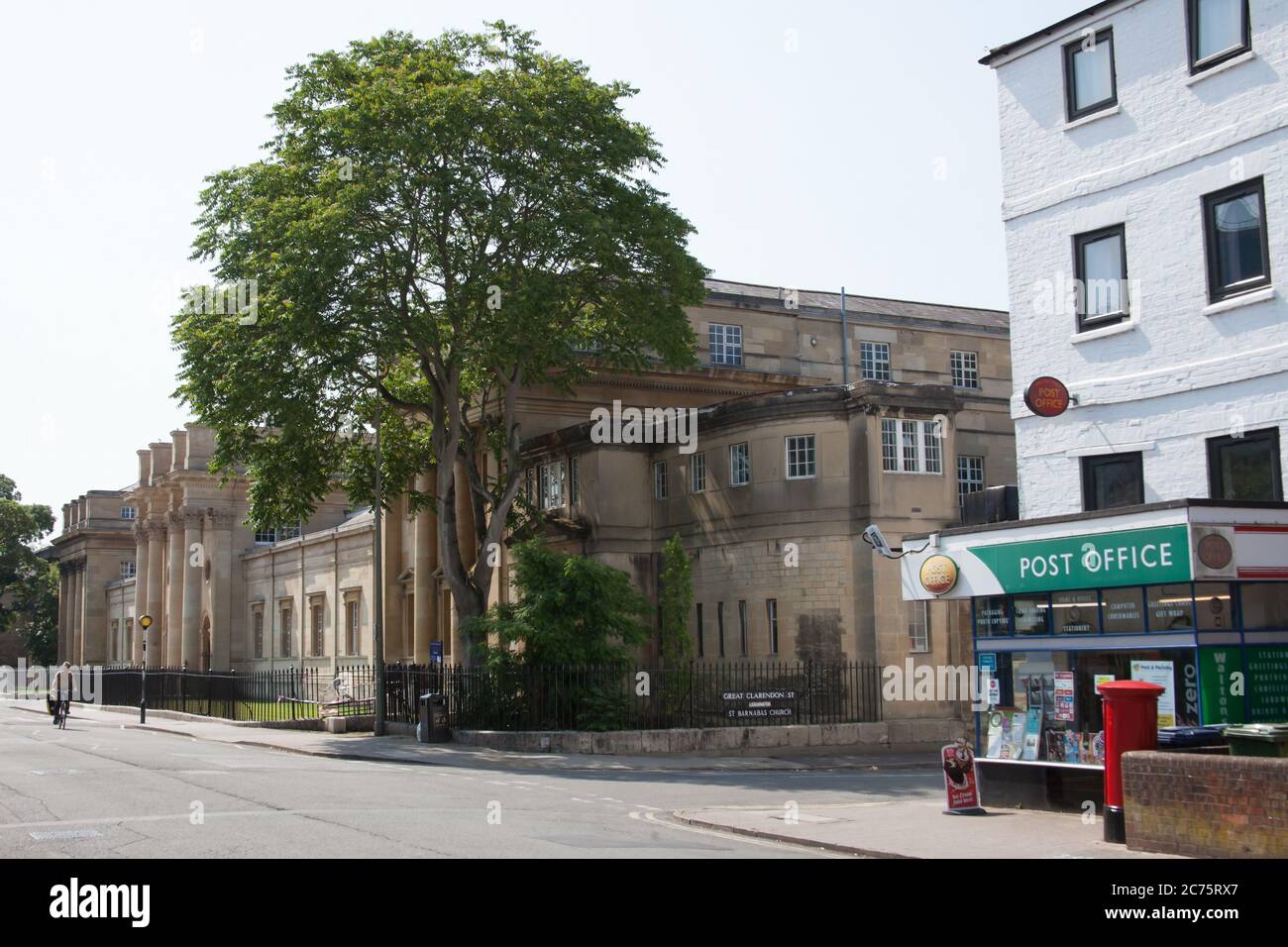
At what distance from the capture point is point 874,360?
163ft

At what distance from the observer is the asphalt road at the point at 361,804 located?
12.8 m

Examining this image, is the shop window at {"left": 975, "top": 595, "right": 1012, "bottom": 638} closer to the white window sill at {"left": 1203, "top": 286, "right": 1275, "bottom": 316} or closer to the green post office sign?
the green post office sign

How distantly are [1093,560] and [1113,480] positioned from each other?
8.26 feet

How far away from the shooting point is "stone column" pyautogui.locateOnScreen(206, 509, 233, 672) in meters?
74.9

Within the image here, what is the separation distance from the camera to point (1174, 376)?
17.2m

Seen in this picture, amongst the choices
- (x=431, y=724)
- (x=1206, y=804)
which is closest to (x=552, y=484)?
(x=431, y=724)

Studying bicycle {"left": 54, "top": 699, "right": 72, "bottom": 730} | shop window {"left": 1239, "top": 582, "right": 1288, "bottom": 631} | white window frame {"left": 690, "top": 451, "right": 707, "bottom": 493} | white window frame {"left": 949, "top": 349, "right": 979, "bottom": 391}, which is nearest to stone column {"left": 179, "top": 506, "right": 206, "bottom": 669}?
bicycle {"left": 54, "top": 699, "right": 72, "bottom": 730}

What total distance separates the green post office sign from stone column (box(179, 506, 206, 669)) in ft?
215

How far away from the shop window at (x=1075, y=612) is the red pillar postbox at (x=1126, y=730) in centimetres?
291

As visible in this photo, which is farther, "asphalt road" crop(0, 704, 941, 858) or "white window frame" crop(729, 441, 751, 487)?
"white window frame" crop(729, 441, 751, 487)

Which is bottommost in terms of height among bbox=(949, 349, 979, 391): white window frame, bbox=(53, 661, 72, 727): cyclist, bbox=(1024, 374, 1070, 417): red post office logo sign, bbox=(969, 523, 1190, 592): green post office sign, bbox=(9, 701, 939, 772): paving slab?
bbox=(9, 701, 939, 772): paving slab

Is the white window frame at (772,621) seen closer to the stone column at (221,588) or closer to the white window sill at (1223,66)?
the white window sill at (1223,66)

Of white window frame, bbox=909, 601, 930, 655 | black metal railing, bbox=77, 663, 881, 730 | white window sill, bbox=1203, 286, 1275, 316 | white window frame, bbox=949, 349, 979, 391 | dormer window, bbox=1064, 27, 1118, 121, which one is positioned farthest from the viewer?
white window frame, bbox=949, 349, 979, 391
